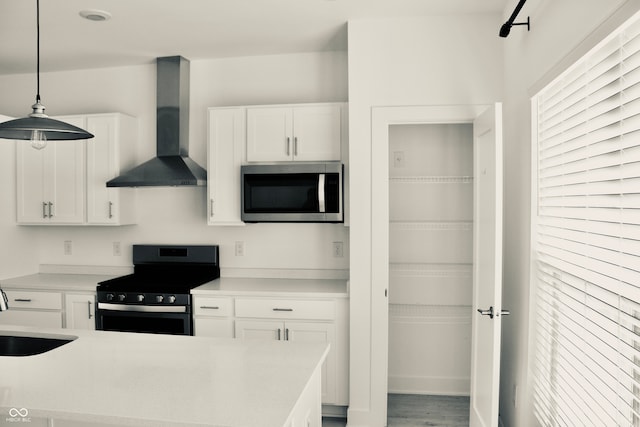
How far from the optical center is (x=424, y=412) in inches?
134

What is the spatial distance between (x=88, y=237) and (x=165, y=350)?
2.48m

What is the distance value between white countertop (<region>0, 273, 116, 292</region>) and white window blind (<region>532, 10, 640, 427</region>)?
2.98 m

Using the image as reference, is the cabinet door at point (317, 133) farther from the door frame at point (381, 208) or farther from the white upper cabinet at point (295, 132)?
the door frame at point (381, 208)

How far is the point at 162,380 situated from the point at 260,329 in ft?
5.29

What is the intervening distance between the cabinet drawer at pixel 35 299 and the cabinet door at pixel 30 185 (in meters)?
0.58

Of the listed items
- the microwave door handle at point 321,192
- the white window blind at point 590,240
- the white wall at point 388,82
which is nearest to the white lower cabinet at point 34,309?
the microwave door handle at point 321,192

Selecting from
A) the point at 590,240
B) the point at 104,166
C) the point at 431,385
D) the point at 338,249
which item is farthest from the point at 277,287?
the point at 590,240

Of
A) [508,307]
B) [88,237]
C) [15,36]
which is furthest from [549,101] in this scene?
[88,237]

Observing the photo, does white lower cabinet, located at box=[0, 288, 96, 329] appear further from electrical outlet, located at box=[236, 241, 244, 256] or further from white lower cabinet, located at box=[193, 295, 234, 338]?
electrical outlet, located at box=[236, 241, 244, 256]

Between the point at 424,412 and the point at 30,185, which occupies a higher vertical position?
the point at 30,185

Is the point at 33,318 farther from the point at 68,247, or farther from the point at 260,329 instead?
the point at 260,329

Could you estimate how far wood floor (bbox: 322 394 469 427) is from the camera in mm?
3260

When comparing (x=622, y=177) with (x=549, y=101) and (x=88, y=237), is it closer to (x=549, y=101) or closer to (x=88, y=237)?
(x=549, y=101)

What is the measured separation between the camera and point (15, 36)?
11.0 feet
